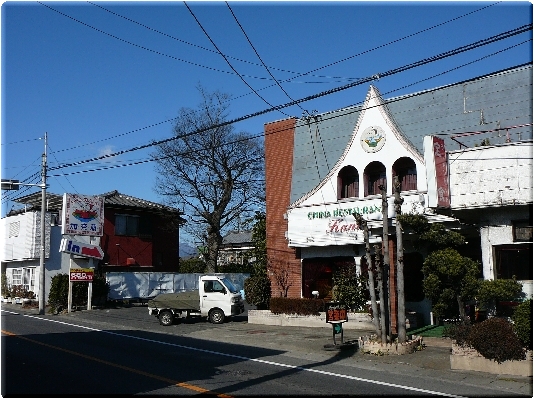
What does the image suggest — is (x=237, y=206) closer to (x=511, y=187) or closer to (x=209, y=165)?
(x=209, y=165)

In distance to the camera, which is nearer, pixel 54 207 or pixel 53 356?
pixel 53 356

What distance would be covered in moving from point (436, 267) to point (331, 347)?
3.98 metres

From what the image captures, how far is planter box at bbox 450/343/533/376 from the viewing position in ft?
39.0

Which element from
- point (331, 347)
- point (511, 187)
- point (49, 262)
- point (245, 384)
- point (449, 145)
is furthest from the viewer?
point (49, 262)

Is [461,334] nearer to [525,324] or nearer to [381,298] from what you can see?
[525,324]

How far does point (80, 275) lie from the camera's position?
31672 mm

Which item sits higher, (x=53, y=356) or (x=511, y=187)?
Result: (x=511, y=187)

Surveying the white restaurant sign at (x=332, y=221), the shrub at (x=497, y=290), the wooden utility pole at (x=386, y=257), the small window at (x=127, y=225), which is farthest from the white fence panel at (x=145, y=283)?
the shrub at (x=497, y=290)

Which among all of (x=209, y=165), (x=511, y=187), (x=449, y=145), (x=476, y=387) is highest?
(x=209, y=165)

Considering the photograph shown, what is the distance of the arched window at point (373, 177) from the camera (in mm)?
22891

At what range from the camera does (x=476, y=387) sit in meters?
11.0

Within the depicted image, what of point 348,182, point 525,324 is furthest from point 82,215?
point 525,324

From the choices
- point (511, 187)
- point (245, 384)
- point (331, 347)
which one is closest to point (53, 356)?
point (245, 384)

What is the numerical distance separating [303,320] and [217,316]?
13.0 ft
